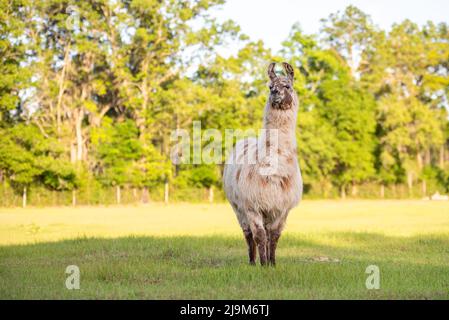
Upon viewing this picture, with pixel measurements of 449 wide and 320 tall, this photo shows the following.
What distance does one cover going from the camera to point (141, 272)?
34.5 ft

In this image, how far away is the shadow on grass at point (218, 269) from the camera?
8.59m

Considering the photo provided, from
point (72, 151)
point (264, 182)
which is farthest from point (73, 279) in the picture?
point (72, 151)

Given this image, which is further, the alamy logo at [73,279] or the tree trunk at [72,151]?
the tree trunk at [72,151]

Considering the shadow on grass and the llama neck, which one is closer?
the shadow on grass

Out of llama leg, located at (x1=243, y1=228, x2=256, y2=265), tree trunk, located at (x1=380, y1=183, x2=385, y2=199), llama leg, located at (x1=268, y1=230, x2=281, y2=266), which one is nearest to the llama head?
llama leg, located at (x1=268, y1=230, x2=281, y2=266)

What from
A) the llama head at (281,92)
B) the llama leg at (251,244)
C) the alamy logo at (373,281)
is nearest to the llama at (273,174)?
the llama head at (281,92)

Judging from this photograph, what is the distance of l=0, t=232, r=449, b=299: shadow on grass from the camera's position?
28.2ft

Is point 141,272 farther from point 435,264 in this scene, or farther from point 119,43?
point 119,43

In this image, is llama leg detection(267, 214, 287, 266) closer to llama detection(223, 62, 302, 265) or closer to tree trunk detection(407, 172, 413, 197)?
llama detection(223, 62, 302, 265)

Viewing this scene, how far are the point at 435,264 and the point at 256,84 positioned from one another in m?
40.9

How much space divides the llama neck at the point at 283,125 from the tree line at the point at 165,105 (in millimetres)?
34278

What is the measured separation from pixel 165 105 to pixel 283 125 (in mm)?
37623

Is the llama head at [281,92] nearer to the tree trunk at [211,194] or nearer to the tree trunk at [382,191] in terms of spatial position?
the tree trunk at [211,194]

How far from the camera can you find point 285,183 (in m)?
10.2
